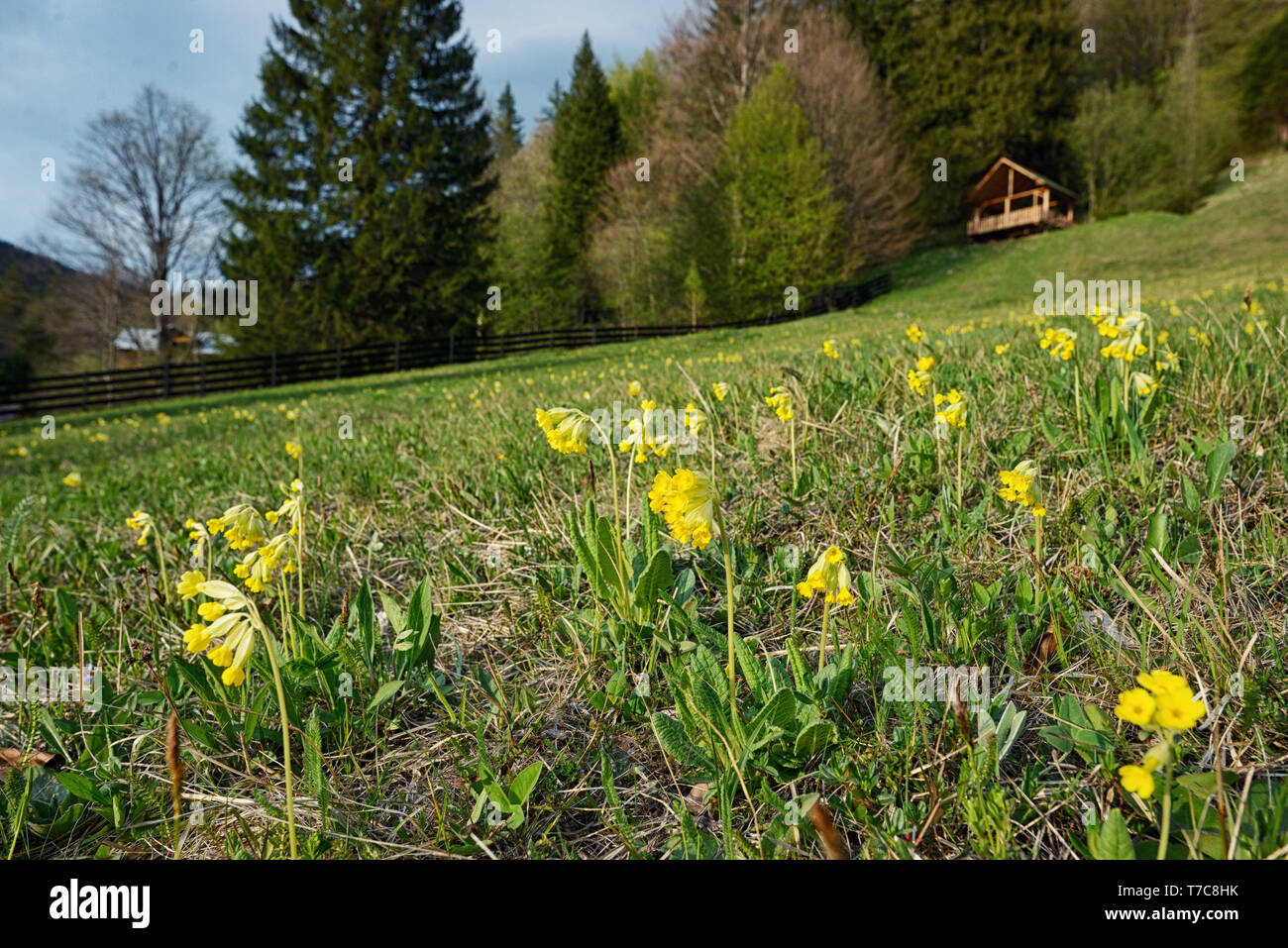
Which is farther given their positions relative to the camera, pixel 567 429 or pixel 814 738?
pixel 567 429

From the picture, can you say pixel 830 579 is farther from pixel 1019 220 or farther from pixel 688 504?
pixel 1019 220

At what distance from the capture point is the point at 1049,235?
3052 cm

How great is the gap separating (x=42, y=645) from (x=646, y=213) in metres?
→ 30.1

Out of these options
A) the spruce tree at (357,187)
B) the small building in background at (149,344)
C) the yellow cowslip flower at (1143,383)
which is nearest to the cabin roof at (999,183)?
the spruce tree at (357,187)

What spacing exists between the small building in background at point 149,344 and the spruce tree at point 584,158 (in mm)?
16290

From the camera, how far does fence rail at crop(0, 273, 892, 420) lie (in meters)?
18.6

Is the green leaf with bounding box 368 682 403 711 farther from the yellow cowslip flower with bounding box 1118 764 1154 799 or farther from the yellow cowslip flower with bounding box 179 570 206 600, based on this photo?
the yellow cowslip flower with bounding box 1118 764 1154 799

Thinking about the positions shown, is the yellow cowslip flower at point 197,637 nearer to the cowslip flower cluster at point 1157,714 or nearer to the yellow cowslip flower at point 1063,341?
the cowslip flower cluster at point 1157,714

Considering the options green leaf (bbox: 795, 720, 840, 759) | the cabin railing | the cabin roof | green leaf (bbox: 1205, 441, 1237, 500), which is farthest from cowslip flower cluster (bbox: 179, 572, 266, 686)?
the cabin railing

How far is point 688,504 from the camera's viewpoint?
1.13 meters

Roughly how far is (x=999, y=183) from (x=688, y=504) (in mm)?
40869

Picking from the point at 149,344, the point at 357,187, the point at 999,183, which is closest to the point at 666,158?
the point at 357,187
